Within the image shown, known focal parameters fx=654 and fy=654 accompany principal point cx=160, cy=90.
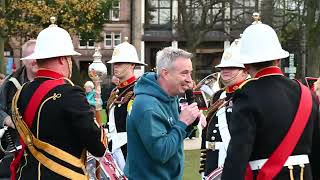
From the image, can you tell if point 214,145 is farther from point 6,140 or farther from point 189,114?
point 189,114

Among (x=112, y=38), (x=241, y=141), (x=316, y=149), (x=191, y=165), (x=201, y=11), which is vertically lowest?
(x=191, y=165)

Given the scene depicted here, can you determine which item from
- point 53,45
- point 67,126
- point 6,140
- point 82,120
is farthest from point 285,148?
point 6,140

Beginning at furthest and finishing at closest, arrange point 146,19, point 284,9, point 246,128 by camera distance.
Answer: point 146,19, point 284,9, point 246,128

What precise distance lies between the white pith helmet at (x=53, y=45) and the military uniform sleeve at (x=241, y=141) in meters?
1.43

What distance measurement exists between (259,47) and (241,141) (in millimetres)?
685

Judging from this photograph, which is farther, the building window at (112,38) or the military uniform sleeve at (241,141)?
the building window at (112,38)

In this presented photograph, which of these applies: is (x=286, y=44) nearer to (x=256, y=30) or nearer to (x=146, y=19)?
(x=146, y=19)

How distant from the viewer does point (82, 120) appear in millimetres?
4797

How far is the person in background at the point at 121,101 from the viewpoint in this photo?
26.6ft

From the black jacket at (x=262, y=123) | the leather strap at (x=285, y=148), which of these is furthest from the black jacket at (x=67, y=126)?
the leather strap at (x=285, y=148)

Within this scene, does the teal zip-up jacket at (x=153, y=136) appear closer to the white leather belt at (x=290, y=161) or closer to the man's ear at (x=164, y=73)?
the man's ear at (x=164, y=73)

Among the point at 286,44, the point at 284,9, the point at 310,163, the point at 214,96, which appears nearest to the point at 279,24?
the point at 284,9

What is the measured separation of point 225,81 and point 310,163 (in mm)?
2737

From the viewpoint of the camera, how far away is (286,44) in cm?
4797
